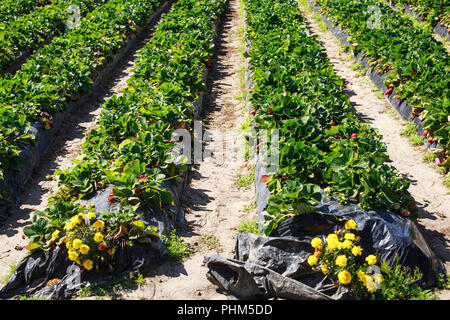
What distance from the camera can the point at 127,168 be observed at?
16.8 ft

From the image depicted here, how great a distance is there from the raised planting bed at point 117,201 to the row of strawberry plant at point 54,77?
1228 mm

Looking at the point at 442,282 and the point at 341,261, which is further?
the point at 442,282

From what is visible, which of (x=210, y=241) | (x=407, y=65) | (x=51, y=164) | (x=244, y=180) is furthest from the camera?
(x=407, y=65)

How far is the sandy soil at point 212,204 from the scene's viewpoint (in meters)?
4.24

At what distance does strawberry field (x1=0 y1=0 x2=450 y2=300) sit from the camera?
409 centimetres

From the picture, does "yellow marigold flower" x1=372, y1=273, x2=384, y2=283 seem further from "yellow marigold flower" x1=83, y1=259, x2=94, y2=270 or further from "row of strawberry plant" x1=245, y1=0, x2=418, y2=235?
"yellow marigold flower" x1=83, y1=259, x2=94, y2=270

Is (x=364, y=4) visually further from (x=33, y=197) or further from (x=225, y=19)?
(x=33, y=197)

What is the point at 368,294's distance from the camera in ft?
12.5

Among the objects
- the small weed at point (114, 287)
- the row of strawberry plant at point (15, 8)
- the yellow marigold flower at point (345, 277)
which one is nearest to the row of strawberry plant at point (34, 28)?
the row of strawberry plant at point (15, 8)

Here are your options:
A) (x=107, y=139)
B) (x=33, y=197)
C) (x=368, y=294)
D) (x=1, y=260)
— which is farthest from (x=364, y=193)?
(x=33, y=197)

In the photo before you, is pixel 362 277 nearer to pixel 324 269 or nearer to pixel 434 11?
pixel 324 269

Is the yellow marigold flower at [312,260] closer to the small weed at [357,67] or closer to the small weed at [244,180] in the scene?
the small weed at [244,180]

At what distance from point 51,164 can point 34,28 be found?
6.74 metres

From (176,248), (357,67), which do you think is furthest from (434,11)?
(176,248)
